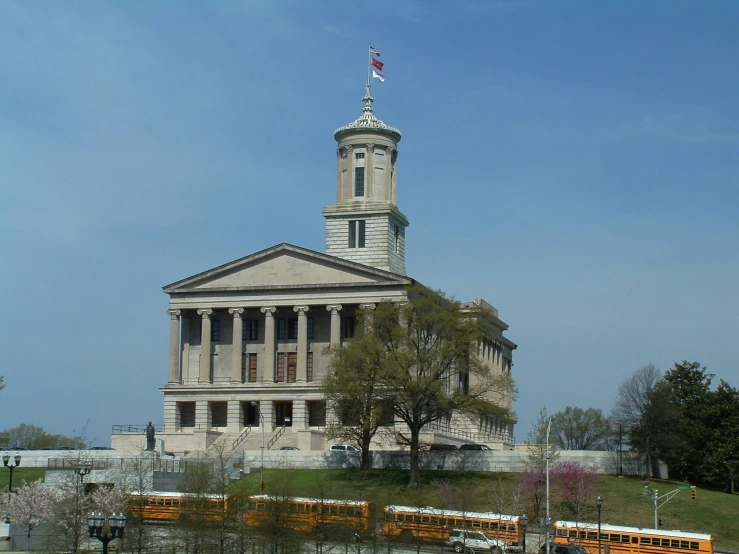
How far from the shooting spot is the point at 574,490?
74938 millimetres

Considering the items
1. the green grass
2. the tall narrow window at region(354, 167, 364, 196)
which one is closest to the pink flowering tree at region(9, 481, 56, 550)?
the green grass

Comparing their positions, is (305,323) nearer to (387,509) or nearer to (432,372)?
(432,372)

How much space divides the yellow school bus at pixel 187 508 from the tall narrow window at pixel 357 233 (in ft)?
175

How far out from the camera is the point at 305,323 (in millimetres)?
107688

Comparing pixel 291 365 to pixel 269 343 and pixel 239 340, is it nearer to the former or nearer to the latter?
pixel 269 343

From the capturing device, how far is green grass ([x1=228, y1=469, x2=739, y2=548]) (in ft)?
230

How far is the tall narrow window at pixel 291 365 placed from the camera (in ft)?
360

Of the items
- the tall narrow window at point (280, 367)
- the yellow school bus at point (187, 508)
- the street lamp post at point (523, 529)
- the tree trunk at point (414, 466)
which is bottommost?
the street lamp post at point (523, 529)

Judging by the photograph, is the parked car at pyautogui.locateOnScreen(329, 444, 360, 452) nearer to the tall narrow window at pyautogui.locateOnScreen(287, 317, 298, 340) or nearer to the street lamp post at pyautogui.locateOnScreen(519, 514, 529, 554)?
the tall narrow window at pyautogui.locateOnScreen(287, 317, 298, 340)

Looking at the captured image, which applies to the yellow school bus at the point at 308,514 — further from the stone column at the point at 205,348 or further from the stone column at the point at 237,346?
the stone column at the point at 205,348

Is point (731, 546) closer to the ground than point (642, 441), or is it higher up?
closer to the ground

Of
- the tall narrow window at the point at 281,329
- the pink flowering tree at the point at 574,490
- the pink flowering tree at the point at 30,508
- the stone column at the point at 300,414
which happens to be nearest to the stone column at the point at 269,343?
the tall narrow window at the point at 281,329

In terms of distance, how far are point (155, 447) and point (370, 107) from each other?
41.4 m

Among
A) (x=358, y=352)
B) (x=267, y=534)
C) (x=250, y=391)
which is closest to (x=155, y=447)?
(x=250, y=391)
